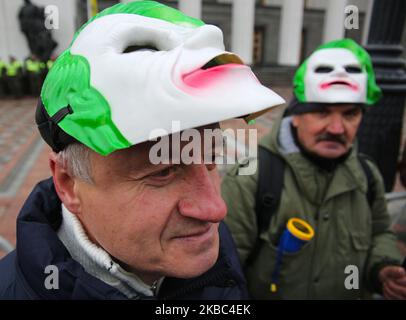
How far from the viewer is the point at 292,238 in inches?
67.9

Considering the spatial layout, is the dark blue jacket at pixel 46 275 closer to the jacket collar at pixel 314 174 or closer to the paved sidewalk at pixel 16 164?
the jacket collar at pixel 314 174

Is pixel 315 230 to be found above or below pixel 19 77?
above

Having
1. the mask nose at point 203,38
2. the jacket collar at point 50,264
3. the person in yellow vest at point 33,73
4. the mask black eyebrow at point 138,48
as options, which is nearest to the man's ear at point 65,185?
the jacket collar at point 50,264

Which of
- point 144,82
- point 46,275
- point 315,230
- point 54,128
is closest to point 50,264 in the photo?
point 46,275

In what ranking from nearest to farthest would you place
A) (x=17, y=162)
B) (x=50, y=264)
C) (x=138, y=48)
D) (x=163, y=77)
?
(x=163, y=77) → (x=138, y=48) → (x=50, y=264) → (x=17, y=162)

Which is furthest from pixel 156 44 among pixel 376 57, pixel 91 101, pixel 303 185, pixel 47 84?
pixel 376 57

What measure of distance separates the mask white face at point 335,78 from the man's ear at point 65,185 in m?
1.45

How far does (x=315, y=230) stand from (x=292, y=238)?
207 millimetres

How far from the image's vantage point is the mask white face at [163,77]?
74 centimetres

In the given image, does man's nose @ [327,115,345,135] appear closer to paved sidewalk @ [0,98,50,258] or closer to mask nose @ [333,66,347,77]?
mask nose @ [333,66,347,77]

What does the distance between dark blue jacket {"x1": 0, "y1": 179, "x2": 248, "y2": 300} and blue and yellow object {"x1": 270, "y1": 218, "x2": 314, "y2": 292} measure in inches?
20.5

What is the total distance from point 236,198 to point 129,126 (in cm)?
116

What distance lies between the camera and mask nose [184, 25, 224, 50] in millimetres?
795

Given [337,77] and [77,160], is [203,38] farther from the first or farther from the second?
[337,77]
